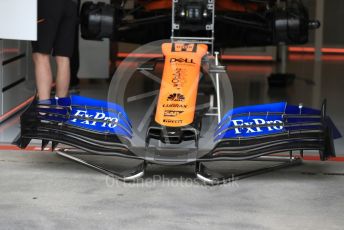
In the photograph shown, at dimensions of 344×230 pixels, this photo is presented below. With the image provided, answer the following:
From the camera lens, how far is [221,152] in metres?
5.13

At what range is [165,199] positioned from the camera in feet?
16.2

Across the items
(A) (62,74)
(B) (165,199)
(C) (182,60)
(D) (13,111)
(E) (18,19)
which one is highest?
(E) (18,19)

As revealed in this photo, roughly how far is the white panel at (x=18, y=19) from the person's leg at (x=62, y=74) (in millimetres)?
743

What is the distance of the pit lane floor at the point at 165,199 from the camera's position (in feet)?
14.7

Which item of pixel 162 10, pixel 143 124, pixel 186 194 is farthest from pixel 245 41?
pixel 186 194

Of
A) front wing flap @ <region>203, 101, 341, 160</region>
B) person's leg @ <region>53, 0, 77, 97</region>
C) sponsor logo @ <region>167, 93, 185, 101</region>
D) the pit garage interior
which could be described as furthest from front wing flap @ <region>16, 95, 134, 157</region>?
person's leg @ <region>53, 0, 77, 97</region>

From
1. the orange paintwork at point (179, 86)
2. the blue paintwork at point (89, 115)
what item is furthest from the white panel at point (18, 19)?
the orange paintwork at point (179, 86)

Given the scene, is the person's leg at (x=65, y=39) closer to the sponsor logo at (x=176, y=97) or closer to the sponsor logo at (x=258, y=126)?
the sponsor logo at (x=176, y=97)

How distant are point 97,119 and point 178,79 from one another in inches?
23.2

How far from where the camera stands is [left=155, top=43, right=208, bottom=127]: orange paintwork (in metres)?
5.26

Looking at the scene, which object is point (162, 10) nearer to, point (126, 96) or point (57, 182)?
point (126, 96)

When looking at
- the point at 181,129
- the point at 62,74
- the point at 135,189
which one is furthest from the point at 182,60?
the point at 62,74

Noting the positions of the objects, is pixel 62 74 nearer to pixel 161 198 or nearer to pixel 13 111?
pixel 13 111

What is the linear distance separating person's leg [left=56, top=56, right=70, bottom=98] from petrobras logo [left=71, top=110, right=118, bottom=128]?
4.45ft
